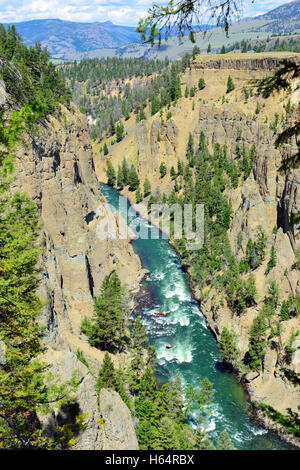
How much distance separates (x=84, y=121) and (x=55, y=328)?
36.1 metres

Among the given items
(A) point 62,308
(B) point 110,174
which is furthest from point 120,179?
(A) point 62,308

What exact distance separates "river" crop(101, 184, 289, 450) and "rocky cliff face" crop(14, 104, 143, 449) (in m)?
6.27

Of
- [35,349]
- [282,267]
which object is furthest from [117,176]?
[35,349]

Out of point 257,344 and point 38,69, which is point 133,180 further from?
point 257,344

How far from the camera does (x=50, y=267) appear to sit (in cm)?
3684

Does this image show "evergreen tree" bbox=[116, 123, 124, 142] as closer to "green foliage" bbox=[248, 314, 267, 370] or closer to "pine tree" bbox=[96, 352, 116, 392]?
"green foliage" bbox=[248, 314, 267, 370]

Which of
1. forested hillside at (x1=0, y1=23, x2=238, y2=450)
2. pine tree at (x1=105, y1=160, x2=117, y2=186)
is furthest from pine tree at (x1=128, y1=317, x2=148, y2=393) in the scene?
pine tree at (x1=105, y1=160, x2=117, y2=186)

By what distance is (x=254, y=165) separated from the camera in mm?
65625

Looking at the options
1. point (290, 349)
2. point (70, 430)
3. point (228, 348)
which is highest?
point (70, 430)

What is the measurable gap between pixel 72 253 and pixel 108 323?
9.80m

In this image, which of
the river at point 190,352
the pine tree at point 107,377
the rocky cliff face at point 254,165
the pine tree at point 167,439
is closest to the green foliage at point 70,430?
the pine tree at point 167,439

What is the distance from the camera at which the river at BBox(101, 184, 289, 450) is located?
36.1 m

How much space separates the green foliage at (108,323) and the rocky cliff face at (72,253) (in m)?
1.28

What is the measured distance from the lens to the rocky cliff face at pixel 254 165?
41.7 m
